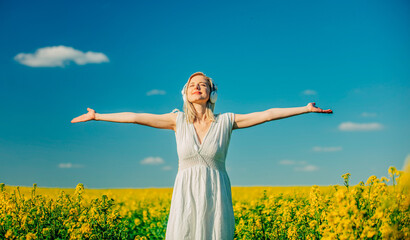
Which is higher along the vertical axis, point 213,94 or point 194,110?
point 213,94

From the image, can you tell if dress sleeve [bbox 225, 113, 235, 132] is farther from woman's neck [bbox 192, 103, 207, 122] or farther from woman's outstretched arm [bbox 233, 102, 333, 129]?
woman's neck [bbox 192, 103, 207, 122]

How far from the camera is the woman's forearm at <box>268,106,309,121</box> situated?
411cm

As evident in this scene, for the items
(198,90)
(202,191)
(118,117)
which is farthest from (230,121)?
(118,117)

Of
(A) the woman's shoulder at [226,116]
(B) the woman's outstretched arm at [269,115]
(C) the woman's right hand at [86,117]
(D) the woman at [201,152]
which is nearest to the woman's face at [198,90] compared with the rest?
(D) the woman at [201,152]

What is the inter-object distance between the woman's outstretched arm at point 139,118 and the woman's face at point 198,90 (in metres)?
0.30

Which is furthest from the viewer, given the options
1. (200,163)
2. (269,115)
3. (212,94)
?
(212,94)

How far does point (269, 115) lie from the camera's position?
4199 mm

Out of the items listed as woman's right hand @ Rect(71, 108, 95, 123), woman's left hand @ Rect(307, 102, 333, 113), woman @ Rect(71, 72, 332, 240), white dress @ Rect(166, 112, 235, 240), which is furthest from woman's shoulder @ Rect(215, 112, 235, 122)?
woman's right hand @ Rect(71, 108, 95, 123)

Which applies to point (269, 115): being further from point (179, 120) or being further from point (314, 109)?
point (179, 120)

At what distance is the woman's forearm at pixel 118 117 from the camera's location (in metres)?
4.23

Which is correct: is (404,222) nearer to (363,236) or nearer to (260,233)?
(363,236)

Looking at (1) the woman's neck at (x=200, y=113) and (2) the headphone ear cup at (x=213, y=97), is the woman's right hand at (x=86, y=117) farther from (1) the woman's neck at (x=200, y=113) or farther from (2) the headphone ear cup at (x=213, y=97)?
(2) the headphone ear cup at (x=213, y=97)

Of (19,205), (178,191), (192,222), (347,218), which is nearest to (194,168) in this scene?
(178,191)

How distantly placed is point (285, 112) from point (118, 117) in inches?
72.0
